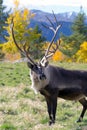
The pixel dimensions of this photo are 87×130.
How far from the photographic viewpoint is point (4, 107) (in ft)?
42.0

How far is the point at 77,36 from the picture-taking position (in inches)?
2362

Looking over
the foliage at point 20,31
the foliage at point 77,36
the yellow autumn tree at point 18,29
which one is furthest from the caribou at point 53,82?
the foliage at point 77,36

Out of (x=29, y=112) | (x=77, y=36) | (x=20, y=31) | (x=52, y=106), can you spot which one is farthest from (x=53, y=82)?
(x=77, y=36)

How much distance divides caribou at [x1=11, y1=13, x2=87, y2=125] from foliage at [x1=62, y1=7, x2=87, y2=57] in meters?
49.0

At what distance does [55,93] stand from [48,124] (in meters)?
0.90

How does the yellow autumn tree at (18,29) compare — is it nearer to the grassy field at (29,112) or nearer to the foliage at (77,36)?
the foliage at (77,36)

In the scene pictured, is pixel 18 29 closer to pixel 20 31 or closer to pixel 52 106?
pixel 20 31

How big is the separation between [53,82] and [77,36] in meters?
49.9

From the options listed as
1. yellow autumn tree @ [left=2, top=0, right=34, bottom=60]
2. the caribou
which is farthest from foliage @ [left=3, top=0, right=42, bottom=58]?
the caribou

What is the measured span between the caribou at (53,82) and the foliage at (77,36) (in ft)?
161

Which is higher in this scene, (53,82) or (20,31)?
(53,82)

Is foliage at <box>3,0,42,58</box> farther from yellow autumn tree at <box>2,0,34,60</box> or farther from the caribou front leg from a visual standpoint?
the caribou front leg

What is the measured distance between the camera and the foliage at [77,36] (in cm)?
6008

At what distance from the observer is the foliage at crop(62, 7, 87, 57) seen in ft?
197
